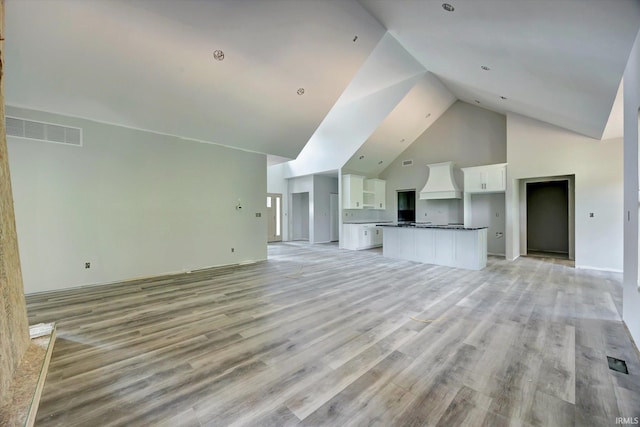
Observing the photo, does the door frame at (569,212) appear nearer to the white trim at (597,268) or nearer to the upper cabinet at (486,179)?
the upper cabinet at (486,179)

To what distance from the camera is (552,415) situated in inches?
62.6

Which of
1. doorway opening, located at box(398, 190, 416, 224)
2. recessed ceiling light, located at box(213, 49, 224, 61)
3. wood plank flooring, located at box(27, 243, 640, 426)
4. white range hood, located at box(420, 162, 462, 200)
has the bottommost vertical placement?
wood plank flooring, located at box(27, 243, 640, 426)

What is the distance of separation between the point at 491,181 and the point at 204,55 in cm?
717

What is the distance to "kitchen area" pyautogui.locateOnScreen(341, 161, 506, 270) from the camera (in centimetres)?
581

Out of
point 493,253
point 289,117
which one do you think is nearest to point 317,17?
point 289,117

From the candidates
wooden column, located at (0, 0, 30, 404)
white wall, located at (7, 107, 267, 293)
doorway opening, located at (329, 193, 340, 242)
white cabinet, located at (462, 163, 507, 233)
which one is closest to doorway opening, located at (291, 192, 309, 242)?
doorway opening, located at (329, 193, 340, 242)

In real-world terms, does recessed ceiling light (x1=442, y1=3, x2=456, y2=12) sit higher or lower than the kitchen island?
higher

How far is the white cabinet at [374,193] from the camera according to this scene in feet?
31.6

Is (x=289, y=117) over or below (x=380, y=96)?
below

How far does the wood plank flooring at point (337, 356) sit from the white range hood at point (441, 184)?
3.98 metres

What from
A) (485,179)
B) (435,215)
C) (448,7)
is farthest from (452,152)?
(448,7)

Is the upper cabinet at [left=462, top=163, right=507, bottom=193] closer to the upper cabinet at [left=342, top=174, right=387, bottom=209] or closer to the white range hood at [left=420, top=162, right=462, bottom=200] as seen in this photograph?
the white range hood at [left=420, top=162, right=462, bottom=200]

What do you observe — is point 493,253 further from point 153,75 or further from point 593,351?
point 153,75

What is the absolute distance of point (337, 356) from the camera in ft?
7.36
